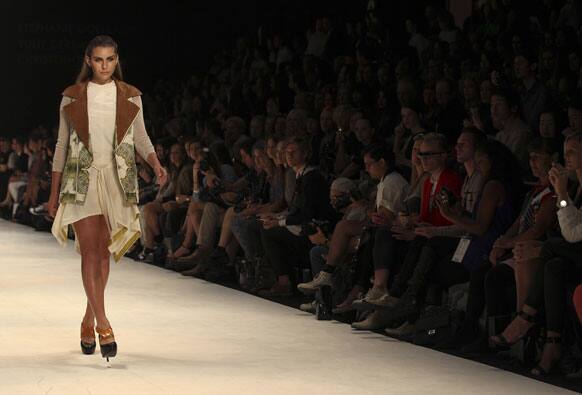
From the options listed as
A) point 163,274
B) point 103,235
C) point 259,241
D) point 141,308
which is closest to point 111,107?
point 103,235

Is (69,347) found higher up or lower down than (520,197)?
lower down

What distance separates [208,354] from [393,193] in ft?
4.87

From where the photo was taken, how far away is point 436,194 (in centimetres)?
586

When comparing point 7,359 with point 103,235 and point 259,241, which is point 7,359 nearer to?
point 103,235

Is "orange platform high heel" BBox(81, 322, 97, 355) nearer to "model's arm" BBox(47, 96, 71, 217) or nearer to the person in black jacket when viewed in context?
"model's arm" BBox(47, 96, 71, 217)

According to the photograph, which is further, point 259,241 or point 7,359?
point 259,241

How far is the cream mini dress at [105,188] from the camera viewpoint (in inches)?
187

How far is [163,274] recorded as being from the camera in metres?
8.44

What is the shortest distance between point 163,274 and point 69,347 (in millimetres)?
3252

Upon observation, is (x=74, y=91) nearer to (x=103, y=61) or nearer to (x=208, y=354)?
(x=103, y=61)

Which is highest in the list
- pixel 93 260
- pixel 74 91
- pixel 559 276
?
pixel 74 91

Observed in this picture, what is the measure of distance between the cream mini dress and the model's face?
0.05m

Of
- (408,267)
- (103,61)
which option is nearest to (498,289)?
(408,267)

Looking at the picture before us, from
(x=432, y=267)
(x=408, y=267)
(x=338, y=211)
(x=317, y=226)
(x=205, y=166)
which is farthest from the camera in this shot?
(x=205, y=166)
